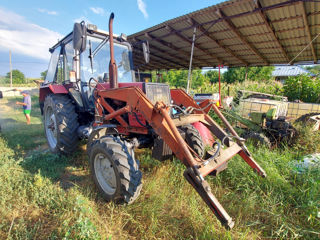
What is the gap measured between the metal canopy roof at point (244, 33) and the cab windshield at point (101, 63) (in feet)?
5.99

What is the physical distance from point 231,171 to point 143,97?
1794 mm

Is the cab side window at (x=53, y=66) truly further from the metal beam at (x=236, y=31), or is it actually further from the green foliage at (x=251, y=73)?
the green foliage at (x=251, y=73)

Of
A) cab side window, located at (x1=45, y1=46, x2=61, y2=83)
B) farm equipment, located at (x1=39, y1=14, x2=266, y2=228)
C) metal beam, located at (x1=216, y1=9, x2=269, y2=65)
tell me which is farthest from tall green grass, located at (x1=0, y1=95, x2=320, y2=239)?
metal beam, located at (x1=216, y1=9, x2=269, y2=65)

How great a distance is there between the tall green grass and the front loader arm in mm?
321

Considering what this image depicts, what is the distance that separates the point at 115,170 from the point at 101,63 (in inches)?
94.7

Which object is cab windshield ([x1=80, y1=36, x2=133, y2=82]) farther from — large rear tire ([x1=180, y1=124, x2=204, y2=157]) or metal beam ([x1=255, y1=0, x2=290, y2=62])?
metal beam ([x1=255, y1=0, x2=290, y2=62])

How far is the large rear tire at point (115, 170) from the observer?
206 cm

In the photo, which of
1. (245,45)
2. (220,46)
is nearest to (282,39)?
(245,45)

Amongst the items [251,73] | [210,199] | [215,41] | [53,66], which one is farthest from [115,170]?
[251,73]

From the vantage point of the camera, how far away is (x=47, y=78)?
5.04 meters

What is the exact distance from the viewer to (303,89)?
651 centimetres

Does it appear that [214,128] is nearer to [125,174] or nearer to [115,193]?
[125,174]

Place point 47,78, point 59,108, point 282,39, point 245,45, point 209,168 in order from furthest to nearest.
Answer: point 245,45
point 282,39
point 47,78
point 59,108
point 209,168

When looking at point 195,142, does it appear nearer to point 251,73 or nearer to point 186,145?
point 186,145
